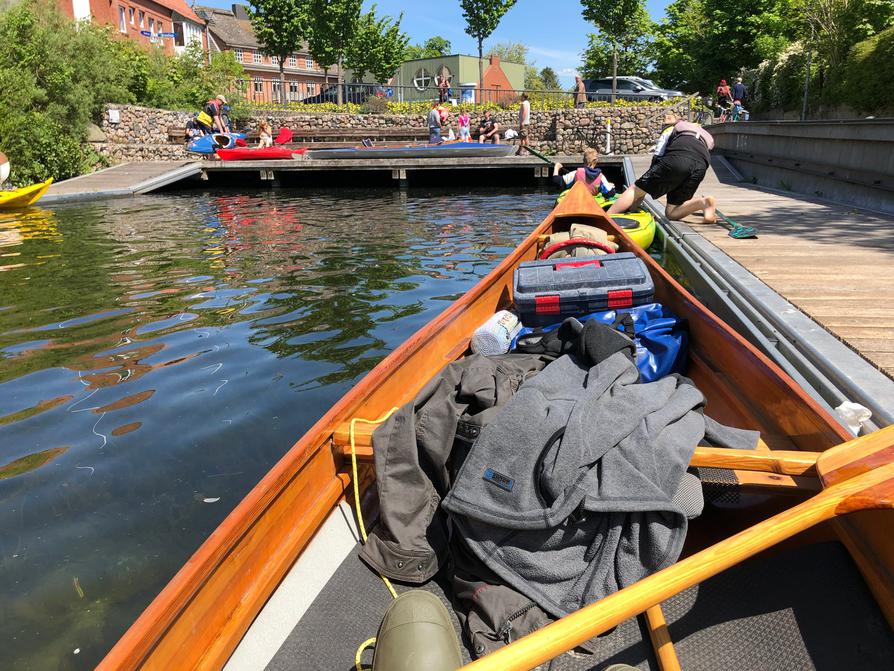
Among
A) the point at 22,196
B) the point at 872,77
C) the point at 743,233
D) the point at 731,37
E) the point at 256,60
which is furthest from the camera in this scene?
the point at 256,60

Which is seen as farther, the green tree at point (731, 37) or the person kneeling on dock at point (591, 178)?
the green tree at point (731, 37)

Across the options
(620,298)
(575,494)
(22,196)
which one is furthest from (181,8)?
(575,494)

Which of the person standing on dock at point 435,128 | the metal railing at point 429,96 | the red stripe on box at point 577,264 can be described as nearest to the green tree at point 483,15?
the metal railing at point 429,96

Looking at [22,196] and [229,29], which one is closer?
[22,196]

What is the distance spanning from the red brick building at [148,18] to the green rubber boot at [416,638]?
33.4 meters

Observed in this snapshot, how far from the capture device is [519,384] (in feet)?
7.92

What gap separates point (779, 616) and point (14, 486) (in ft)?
11.3

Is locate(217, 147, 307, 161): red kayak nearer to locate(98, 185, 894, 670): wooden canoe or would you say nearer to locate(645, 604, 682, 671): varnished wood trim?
locate(98, 185, 894, 670): wooden canoe

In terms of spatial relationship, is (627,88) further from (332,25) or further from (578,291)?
(578,291)

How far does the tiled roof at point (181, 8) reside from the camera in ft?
131

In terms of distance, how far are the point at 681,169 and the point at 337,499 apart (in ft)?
20.3

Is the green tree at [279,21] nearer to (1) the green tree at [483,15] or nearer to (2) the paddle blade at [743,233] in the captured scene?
(1) the green tree at [483,15]

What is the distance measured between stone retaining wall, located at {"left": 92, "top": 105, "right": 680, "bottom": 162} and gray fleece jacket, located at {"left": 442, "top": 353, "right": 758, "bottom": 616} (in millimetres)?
21949

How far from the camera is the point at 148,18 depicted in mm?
38375
